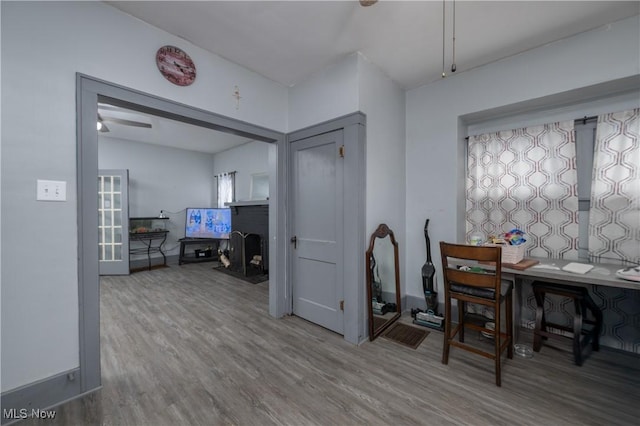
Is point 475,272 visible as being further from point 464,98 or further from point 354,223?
point 464,98

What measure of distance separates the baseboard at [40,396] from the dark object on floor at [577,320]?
349cm

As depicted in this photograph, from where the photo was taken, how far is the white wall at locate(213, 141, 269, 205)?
5264mm

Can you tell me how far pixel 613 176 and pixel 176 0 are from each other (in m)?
3.67

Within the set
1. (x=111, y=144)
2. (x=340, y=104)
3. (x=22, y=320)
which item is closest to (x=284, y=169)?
(x=340, y=104)

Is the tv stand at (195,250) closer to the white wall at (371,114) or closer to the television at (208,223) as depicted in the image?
the television at (208,223)

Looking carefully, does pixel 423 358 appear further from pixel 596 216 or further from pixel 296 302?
pixel 596 216

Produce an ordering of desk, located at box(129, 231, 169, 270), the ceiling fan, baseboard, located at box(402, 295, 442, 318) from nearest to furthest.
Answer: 1. baseboard, located at box(402, 295, 442, 318)
2. the ceiling fan
3. desk, located at box(129, 231, 169, 270)

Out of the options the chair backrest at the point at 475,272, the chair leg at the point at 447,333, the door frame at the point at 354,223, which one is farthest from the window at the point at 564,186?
the door frame at the point at 354,223

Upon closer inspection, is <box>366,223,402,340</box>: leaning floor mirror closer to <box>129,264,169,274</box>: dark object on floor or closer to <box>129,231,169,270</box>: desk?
<box>129,264,169,274</box>: dark object on floor

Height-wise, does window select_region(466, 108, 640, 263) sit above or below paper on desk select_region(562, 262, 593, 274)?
above

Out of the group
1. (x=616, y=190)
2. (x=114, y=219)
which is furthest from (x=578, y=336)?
(x=114, y=219)

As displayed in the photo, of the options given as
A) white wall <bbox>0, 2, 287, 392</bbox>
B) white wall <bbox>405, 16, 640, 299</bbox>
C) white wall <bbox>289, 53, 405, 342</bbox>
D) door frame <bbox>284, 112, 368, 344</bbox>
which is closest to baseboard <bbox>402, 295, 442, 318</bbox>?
white wall <bbox>405, 16, 640, 299</bbox>

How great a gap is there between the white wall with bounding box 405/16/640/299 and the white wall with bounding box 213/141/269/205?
3172 millimetres

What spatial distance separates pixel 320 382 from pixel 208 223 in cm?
503
